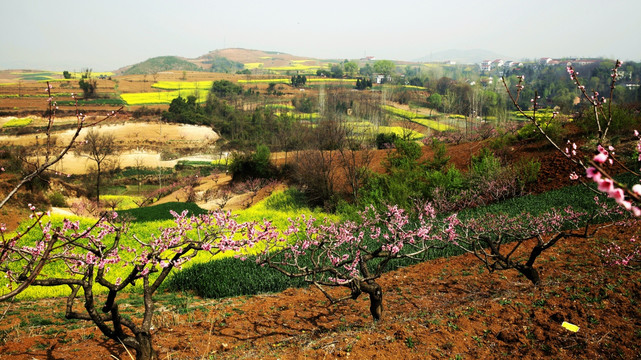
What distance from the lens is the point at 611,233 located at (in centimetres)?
868

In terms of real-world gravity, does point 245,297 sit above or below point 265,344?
below

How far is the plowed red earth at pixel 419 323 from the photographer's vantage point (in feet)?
13.7

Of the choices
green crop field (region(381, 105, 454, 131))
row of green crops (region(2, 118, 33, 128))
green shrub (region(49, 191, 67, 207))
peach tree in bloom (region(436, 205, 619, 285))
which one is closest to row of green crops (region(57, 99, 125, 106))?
row of green crops (region(2, 118, 33, 128))

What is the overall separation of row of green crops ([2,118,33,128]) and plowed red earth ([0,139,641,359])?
211 feet

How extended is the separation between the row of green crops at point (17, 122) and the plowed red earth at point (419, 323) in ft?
211

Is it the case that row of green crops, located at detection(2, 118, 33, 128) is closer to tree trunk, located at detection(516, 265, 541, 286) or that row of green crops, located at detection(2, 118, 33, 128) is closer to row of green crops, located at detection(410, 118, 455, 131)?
row of green crops, located at detection(410, 118, 455, 131)

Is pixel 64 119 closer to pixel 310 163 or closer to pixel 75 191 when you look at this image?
pixel 75 191

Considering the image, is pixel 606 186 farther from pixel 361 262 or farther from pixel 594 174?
pixel 361 262

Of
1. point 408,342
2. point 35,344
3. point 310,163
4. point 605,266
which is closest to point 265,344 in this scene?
point 408,342

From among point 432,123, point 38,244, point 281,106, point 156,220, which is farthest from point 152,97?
point 38,244

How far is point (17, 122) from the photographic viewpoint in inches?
2328

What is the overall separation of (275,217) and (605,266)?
13439mm

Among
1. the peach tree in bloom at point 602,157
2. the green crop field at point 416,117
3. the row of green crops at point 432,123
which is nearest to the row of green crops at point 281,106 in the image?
the green crop field at point 416,117

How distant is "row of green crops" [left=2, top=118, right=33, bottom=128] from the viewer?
186 feet
